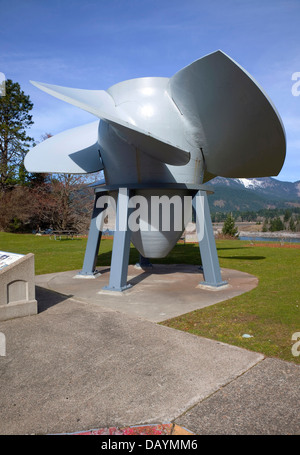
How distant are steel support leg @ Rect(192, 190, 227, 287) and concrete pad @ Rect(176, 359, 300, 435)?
4.81m

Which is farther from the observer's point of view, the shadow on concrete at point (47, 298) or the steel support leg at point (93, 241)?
the steel support leg at point (93, 241)

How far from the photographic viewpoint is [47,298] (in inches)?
312

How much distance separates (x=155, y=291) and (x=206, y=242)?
1932 millimetres

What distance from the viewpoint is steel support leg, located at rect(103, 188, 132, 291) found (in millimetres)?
8406

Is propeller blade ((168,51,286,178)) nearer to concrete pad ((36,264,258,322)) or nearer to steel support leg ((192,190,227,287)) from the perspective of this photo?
steel support leg ((192,190,227,287))

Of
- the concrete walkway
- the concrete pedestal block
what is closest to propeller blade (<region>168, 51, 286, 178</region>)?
the concrete walkway

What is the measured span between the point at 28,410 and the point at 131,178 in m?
6.25

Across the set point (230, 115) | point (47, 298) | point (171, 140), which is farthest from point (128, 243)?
point (230, 115)

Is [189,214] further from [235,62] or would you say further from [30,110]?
[30,110]

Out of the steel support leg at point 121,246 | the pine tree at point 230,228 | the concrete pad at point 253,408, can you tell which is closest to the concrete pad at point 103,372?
the concrete pad at point 253,408

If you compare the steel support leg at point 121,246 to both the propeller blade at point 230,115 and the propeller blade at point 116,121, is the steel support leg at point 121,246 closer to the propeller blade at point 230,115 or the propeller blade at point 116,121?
the propeller blade at point 116,121

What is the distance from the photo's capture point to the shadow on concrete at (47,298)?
7.17 m

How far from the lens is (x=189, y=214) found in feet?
30.7

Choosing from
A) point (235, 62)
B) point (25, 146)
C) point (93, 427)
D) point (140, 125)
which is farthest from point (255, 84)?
point (25, 146)
